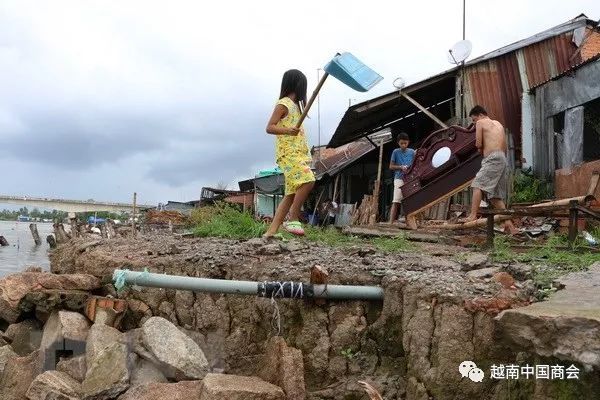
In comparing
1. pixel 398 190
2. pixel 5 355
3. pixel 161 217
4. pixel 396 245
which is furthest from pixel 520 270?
pixel 161 217

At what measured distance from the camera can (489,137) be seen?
18.2ft

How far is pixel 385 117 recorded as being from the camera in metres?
11.6

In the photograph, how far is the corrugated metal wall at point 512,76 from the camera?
9.50m

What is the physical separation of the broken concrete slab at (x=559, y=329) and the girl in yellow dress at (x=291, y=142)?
112 inches

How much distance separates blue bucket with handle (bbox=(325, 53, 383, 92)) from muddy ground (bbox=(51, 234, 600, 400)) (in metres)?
1.45

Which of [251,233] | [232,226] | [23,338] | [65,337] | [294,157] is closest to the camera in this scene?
[65,337]

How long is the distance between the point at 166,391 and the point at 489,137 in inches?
163

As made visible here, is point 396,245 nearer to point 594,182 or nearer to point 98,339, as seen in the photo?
point 98,339

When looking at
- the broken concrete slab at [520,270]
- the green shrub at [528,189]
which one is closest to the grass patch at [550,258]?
the broken concrete slab at [520,270]

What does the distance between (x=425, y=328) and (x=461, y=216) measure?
5.58 metres

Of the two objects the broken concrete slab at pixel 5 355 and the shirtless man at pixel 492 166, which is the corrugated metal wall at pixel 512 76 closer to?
the shirtless man at pixel 492 166

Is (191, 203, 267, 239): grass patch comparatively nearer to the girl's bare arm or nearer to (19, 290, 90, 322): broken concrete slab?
the girl's bare arm

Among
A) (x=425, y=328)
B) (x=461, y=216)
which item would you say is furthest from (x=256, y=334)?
(x=461, y=216)

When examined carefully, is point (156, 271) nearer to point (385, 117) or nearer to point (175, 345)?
point (175, 345)
